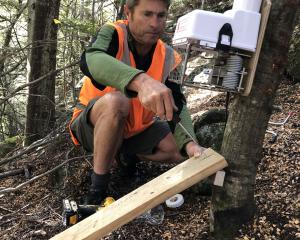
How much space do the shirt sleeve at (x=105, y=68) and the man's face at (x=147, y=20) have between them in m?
0.29

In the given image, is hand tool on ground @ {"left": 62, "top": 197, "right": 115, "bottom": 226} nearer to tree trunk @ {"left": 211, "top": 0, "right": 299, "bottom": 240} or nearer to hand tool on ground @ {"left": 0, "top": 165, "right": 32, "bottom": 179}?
tree trunk @ {"left": 211, "top": 0, "right": 299, "bottom": 240}

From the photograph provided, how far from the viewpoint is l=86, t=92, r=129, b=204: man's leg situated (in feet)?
7.99

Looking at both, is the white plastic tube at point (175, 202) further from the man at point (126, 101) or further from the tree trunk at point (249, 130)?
the tree trunk at point (249, 130)

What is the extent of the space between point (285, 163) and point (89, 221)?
1431mm

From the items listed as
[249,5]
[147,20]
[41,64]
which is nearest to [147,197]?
[249,5]

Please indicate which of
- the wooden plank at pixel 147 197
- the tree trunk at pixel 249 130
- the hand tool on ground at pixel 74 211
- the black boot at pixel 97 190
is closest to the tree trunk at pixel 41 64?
the black boot at pixel 97 190

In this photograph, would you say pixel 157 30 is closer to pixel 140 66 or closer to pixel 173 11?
pixel 140 66

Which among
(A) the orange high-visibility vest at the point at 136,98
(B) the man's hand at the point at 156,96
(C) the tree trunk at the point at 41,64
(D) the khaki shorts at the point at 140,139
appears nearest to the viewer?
(B) the man's hand at the point at 156,96

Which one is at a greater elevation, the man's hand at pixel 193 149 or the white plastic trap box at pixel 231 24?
the white plastic trap box at pixel 231 24

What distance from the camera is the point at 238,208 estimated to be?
1.97 m

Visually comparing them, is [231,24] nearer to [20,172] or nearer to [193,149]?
[193,149]

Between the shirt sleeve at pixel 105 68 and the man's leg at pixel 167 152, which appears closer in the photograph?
the shirt sleeve at pixel 105 68

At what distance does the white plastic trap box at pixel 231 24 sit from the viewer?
1546 mm

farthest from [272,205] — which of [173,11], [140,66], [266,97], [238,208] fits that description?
[173,11]
